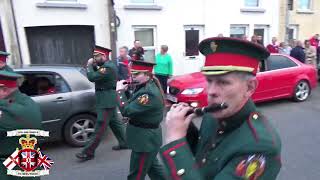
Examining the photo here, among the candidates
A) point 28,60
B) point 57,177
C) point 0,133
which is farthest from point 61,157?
point 28,60

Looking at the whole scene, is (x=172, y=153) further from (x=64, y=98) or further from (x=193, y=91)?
(x=193, y=91)

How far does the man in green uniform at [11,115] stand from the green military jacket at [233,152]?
1681 millimetres

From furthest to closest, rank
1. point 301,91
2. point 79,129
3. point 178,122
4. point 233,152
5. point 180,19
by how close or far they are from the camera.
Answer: point 180,19 < point 301,91 < point 79,129 < point 178,122 < point 233,152

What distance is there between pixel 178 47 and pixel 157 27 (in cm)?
115

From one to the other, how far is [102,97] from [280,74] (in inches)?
203

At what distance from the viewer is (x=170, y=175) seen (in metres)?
1.74

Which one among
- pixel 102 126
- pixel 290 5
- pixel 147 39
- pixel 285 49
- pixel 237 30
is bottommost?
pixel 102 126

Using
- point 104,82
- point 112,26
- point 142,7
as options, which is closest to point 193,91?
point 104,82

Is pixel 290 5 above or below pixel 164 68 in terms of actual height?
above

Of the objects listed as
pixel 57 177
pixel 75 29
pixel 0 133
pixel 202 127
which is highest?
pixel 75 29

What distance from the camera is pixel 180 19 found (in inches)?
480

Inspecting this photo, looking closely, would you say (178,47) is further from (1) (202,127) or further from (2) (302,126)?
(1) (202,127)

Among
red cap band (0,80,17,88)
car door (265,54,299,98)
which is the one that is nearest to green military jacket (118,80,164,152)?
red cap band (0,80,17,88)

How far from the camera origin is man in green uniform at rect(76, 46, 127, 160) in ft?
17.3
